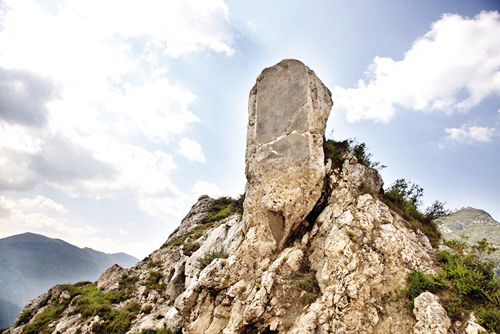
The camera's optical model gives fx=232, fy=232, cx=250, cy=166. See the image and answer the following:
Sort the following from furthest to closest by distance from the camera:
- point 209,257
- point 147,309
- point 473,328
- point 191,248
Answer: point 191,248 < point 147,309 < point 209,257 < point 473,328

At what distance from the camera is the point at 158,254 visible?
75.5ft

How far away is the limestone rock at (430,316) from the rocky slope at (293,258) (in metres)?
0.03

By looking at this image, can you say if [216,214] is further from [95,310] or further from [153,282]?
[95,310]

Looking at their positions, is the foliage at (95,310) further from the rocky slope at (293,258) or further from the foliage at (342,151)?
the foliage at (342,151)

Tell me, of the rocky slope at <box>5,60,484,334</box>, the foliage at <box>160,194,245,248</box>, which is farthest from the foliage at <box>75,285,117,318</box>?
the foliage at <box>160,194,245,248</box>

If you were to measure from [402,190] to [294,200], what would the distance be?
24.0 ft

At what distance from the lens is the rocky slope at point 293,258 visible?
25.1 ft

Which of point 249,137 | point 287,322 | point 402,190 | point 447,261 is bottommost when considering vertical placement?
point 287,322

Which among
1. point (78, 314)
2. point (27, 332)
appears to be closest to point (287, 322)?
point (78, 314)

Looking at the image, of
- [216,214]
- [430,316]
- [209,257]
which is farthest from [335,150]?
[216,214]

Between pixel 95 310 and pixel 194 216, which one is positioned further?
pixel 194 216

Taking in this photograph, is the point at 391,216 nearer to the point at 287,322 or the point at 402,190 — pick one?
the point at 402,190

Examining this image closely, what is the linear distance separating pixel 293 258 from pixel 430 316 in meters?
4.79

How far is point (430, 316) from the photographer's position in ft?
21.2
